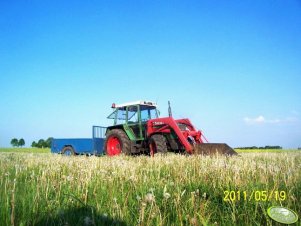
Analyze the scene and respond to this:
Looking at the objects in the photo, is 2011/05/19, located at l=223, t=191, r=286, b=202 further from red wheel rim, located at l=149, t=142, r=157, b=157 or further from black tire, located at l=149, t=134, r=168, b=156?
red wheel rim, located at l=149, t=142, r=157, b=157

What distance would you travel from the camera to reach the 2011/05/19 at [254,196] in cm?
293

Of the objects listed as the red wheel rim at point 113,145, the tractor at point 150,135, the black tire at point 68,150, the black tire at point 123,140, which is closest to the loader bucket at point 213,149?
the tractor at point 150,135

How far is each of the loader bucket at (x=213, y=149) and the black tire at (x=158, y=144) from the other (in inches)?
47.8

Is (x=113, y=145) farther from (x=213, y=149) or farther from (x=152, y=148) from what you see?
(x=213, y=149)

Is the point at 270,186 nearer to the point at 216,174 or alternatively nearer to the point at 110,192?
the point at 216,174

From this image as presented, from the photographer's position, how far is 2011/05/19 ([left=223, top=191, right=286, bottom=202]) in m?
2.93

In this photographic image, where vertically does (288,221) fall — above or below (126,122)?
below

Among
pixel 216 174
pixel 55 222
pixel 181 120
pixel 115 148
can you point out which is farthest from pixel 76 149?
pixel 55 222

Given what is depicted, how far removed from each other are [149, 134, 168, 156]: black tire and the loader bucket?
47.8 inches

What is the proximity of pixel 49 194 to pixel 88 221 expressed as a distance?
136 centimetres

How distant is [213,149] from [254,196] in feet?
23.0

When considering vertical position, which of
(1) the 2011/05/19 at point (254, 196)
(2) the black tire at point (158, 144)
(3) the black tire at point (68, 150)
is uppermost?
(2) the black tire at point (158, 144)

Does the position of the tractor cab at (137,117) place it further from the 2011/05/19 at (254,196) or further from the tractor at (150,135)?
the 2011/05/19 at (254,196)

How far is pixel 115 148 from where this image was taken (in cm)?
1340
